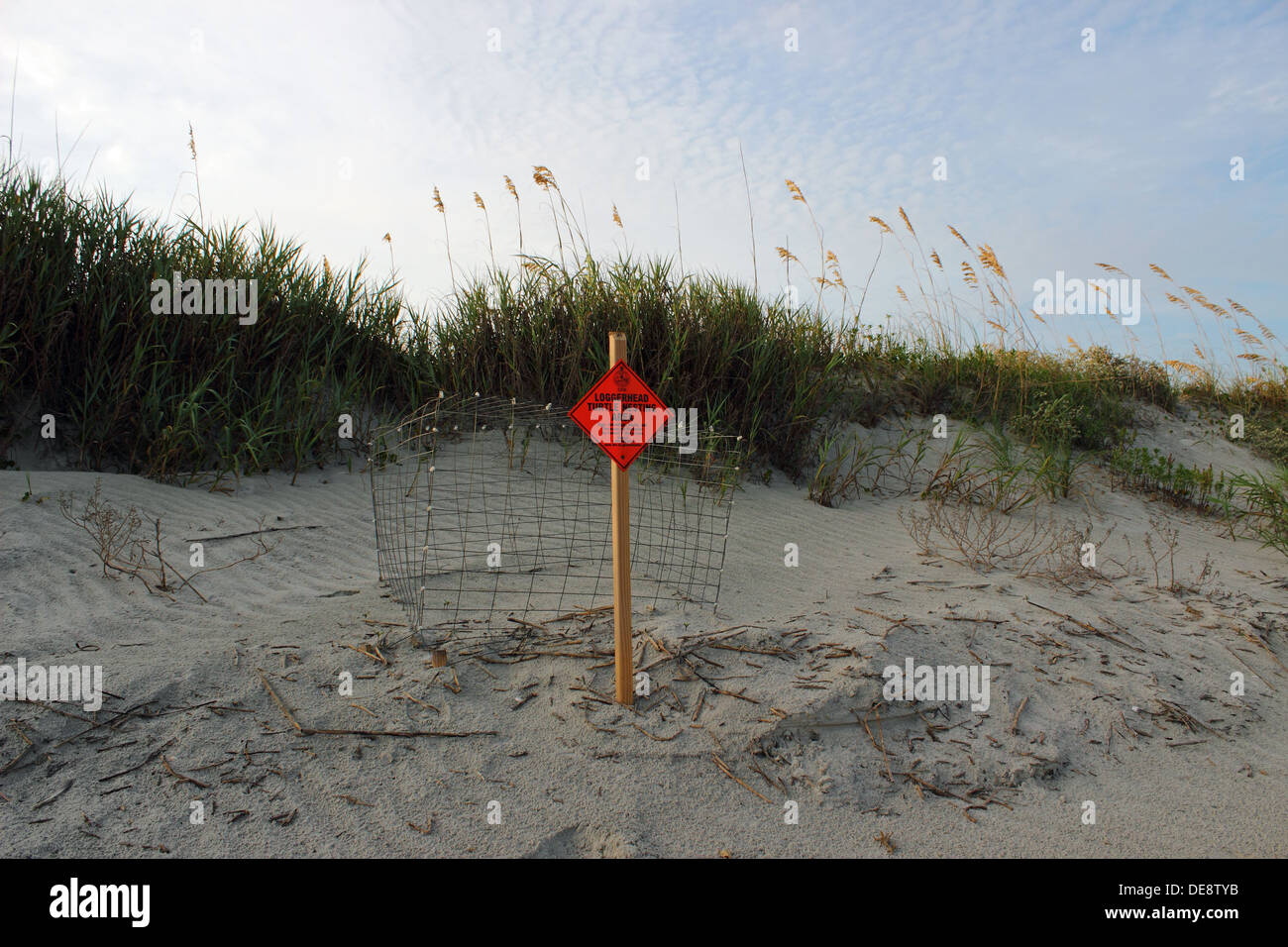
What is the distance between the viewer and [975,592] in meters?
4.75

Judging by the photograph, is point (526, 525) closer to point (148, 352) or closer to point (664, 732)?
point (664, 732)

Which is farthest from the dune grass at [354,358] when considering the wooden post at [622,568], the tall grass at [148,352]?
the wooden post at [622,568]

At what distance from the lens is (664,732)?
3.13m

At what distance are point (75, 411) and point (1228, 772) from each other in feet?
26.2

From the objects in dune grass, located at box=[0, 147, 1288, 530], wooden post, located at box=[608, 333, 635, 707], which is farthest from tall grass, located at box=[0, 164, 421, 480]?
wooden post, located at box=[608, 333, 635, 707]

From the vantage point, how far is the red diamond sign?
3.00m

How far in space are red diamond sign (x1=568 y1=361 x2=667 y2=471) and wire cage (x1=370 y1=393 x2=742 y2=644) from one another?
76 centimetres

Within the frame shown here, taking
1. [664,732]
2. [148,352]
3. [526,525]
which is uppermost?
[148,352]

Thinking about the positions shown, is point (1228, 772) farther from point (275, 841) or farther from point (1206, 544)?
point (1206, 544)

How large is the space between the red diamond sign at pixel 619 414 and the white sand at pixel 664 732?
3.67 feet

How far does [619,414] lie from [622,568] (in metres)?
0.62

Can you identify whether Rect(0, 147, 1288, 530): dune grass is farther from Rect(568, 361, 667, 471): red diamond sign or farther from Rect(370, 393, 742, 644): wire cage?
Rect(568, 361, 667, 471): red diamond sign

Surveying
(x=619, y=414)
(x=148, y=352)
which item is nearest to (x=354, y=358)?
(x=148, y=352)

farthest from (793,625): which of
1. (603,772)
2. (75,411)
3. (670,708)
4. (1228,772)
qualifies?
(75,411)
